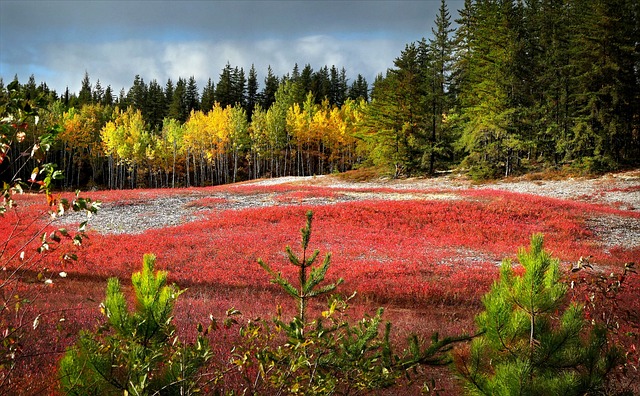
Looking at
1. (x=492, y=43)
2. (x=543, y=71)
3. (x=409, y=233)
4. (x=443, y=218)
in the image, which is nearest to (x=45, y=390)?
(x=409, y=233)

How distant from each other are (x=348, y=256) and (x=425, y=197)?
1417 cm

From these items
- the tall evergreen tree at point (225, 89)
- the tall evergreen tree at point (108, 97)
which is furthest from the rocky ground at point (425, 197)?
the tall evergreen tree at point (108, 97)

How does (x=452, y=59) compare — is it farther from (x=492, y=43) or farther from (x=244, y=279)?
(x=244, y=279)

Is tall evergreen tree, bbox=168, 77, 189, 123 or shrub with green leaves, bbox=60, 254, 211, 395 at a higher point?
tall evergreen tree, bbox=168, 77, 189, 123

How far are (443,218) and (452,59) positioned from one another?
31.5 m

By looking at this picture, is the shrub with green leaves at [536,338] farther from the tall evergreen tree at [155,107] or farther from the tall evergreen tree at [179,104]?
the tall evergreen tree at [155,107]

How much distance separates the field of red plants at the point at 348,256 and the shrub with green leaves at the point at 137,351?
42 cm

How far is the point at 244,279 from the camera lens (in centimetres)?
1227

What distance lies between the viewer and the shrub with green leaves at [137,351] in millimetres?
2600

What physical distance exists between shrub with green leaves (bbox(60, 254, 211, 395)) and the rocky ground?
18106 millimetres

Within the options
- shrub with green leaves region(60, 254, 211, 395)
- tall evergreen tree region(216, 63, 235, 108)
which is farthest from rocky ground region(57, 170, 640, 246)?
tall evergreen tree region(216, 63, 235, 108)

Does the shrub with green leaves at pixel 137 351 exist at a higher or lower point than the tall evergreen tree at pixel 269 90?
lower

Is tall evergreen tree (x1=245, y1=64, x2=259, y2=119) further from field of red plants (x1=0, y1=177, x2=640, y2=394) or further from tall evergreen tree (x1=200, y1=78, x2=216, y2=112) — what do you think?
field of red plants (x1=0, y1=177, x2=640, y2=394)

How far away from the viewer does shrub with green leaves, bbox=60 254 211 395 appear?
2600 mm
